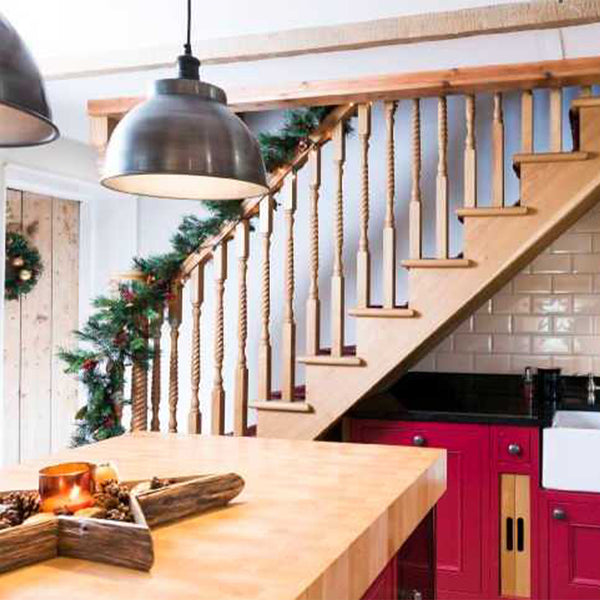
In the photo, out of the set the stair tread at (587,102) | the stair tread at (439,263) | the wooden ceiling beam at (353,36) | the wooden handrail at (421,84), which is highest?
the wooden ceiling beam at (353,36)

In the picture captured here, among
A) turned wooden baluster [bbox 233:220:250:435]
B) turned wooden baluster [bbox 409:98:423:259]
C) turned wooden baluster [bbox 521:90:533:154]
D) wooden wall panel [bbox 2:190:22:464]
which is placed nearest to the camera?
turned wooden baluster [bbox 521:90:533:154]

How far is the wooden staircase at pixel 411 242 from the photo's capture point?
117 inches

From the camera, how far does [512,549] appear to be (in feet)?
10.5

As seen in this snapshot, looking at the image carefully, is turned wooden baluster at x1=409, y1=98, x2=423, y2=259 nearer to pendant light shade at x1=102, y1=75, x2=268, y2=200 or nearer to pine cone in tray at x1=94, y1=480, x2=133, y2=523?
pendant light shade at x1=102, y1=75, x2=268, y2=200

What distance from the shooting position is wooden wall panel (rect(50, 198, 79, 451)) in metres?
5.01

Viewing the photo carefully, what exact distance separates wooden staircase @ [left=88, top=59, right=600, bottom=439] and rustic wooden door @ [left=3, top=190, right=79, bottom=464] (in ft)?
6.04

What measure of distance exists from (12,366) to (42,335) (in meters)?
0.29

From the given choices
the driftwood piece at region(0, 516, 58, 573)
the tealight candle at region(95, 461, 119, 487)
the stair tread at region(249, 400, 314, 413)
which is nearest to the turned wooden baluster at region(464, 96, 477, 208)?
the stair tread at region(249, 400, 314, 413)

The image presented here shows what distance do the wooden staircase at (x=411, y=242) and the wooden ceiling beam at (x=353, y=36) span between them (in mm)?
346

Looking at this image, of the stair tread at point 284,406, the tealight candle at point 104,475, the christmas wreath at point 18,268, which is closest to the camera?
Result: the tealight candle at point 104,475

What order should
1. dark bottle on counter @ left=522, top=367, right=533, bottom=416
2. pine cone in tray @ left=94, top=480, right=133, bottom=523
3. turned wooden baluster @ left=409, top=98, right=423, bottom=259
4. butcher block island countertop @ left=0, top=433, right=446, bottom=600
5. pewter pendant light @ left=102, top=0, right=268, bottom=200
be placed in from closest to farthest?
butcher block island countertop @ left=0, top=433, right=446, bottom=600 → pine cone in tray @ left=94, top=480, right=133, bottom=523 → pewter pendant light @ left=102, top=0, right=268, bottom=200 → turned wooden baluster @ left=409, top=98, right=423, bottom=259 → dark bottle on counter @ left=522, top=367, right=533, bottom=416

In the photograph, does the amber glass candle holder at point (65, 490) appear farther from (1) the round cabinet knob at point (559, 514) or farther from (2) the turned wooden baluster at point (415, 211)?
(1) the round cabinet knob at point (559, 514)

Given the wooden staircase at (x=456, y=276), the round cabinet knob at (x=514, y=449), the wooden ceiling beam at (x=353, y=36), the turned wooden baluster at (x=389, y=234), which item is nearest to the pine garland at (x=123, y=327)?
the turned wooden baluster at (x=389, y=234)

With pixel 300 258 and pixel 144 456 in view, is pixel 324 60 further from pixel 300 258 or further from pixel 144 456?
pixel 144 456
